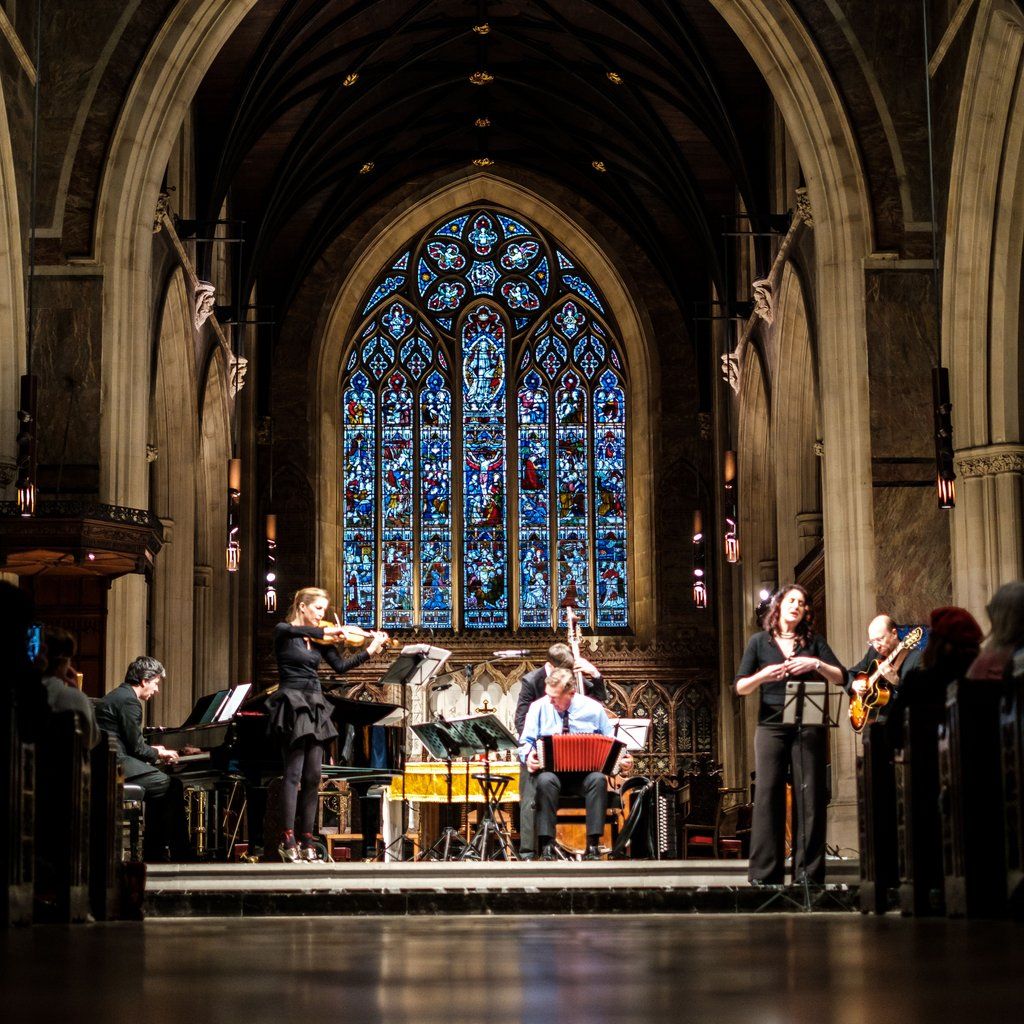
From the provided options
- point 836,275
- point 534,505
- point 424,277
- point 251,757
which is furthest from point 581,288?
point 251,757

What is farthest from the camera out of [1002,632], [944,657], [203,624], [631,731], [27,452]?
[203,624]

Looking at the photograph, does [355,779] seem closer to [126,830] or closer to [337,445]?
[126,830]

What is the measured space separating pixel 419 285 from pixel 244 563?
5.12m

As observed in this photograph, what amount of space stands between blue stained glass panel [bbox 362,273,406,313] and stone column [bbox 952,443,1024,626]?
507 inches

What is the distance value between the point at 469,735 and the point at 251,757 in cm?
136

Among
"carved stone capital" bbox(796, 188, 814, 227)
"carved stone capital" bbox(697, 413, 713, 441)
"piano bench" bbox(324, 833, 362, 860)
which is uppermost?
"carved stone capital" bbox(796, 188, 814, 227)

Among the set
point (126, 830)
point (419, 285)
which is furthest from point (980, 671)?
point (419, 285)

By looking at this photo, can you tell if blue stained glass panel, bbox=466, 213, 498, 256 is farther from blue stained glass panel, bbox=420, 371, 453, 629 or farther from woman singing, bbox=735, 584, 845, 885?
woman singing, bbox=735, 584, 845, 885

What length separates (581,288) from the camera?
84.5 ft

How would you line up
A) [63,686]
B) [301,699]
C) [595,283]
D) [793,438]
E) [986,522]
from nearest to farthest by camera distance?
1. [63,686]
2. [301,699]
3. [986,522]
4. [793,438]
5. [595,283]

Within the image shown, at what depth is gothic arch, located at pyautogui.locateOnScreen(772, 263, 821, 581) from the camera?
19062mm

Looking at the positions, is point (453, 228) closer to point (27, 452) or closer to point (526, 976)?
point (27, 452)

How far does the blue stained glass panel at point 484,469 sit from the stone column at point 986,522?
1100cm

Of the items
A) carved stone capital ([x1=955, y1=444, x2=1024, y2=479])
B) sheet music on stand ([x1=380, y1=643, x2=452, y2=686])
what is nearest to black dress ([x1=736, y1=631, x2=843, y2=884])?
sheet music on stand ([x1=380, y1=643, x2=452, y2=686])
